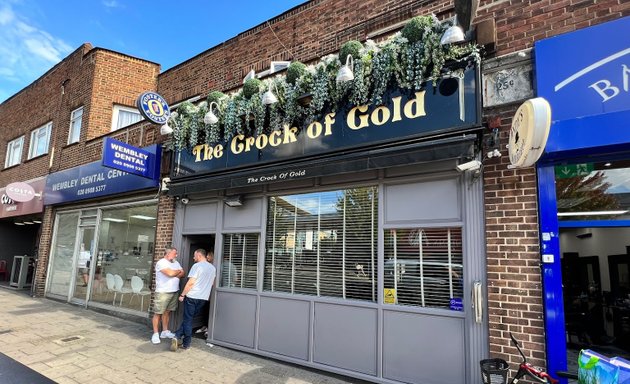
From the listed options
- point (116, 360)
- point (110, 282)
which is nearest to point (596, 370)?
point (116, 360)

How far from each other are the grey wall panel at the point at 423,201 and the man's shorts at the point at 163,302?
14.7 ft

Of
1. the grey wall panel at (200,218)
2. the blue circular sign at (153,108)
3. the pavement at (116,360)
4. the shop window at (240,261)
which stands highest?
the blue circular sign at (153,108)

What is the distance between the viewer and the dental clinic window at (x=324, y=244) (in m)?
5.41

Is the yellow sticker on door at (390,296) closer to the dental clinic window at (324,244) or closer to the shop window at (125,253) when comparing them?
the dental clinic window at (324,244)

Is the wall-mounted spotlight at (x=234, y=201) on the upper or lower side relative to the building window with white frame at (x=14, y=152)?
lower

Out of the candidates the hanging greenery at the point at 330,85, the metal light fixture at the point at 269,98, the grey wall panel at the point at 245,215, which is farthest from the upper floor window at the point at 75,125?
the metal light fixture at the point at 269,98

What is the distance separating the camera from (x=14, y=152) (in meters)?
15.6

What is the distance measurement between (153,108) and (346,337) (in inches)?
243

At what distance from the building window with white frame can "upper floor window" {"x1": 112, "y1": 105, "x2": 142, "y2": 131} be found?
20.0ft

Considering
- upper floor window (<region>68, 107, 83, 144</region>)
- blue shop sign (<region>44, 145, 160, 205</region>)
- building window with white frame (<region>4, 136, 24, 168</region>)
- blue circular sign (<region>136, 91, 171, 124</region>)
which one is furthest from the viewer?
building window with white frame (<region>4, 136, 24, 168</region>)

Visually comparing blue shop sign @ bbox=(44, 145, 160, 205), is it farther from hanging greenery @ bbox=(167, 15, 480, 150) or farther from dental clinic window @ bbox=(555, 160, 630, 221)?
dental clinic window @ bbox=(555, 160, 630, 221)

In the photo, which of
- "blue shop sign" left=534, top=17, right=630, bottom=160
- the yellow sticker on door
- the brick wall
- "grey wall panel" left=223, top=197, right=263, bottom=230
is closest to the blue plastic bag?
the brick wall

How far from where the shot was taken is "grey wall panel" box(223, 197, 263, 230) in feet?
21.9

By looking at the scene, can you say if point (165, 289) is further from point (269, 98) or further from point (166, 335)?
point (269, 98)
